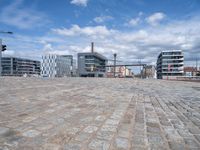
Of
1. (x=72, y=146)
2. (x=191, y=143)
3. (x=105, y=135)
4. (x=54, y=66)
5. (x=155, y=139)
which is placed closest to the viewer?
(x=72, y=146)

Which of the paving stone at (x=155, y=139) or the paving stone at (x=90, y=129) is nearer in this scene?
the paving stone at (x=155, y=139)

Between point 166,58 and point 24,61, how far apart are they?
106m

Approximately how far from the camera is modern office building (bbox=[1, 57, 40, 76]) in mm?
126281

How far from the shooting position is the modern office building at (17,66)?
126 m

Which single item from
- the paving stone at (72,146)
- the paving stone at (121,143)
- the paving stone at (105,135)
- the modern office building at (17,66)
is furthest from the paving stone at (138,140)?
the modern office building at (17,66)

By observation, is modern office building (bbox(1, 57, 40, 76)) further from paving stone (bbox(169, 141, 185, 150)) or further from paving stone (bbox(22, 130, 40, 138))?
paving stone (bbox(169, 141, 185, 150))

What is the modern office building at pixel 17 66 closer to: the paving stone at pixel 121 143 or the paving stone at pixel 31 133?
the paving stone at pixel 31 133

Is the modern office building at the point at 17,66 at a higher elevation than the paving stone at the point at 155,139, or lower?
higher

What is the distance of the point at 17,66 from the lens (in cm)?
13325

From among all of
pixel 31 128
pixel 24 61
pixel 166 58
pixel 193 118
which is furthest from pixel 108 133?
pixel 24 61

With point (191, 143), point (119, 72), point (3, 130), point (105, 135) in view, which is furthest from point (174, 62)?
point (3, 130)

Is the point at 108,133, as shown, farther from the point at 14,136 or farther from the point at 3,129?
the point at 3,129

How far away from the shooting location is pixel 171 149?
298 centimetres

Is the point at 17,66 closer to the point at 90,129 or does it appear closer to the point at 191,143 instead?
the point at 90,129
